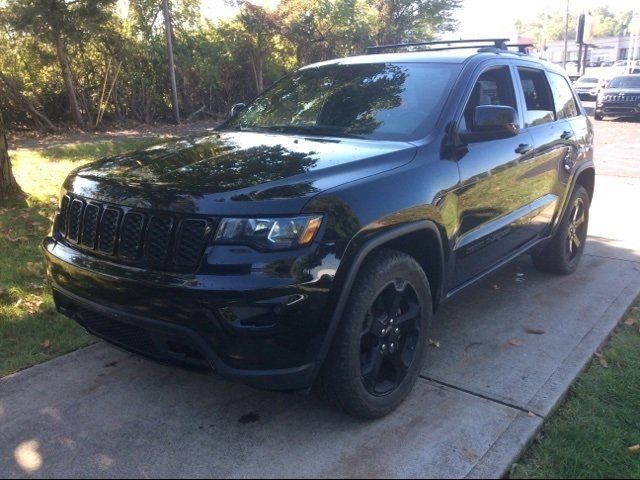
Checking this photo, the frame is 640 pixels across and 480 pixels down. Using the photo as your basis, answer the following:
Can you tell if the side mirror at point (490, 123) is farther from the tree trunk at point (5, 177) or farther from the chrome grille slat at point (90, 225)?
the tree trunk at point (5, 177)

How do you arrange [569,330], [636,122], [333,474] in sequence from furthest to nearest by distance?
[636,122]
[569,330]
[333,474]

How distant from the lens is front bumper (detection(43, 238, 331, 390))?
255 centimetres

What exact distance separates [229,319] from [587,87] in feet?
111

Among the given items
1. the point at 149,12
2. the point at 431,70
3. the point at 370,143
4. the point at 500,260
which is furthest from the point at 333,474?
the point at 149,12

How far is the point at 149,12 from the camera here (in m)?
14.8

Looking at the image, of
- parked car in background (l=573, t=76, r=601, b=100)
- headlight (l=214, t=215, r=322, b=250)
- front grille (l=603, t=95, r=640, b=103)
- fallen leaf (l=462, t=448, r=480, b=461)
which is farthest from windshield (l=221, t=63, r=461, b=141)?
parked car in background (l=573, t=76, r=601, b=100)

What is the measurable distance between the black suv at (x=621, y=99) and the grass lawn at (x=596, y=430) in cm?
2061

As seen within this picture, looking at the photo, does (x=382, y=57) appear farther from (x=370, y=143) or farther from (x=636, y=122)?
(x=636, y=122)

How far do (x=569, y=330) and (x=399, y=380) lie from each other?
1.69 metres

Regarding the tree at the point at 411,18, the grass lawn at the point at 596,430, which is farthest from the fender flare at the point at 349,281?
the tree at the point at 411,18

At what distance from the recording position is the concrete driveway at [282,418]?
278cm

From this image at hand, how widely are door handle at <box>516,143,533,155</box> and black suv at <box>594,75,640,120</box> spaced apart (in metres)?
20.1

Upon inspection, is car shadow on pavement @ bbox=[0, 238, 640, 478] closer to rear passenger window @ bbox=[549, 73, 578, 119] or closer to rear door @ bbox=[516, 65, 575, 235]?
rear door @ bbox=[516, 65, 575, 235]

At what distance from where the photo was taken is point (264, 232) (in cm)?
260
